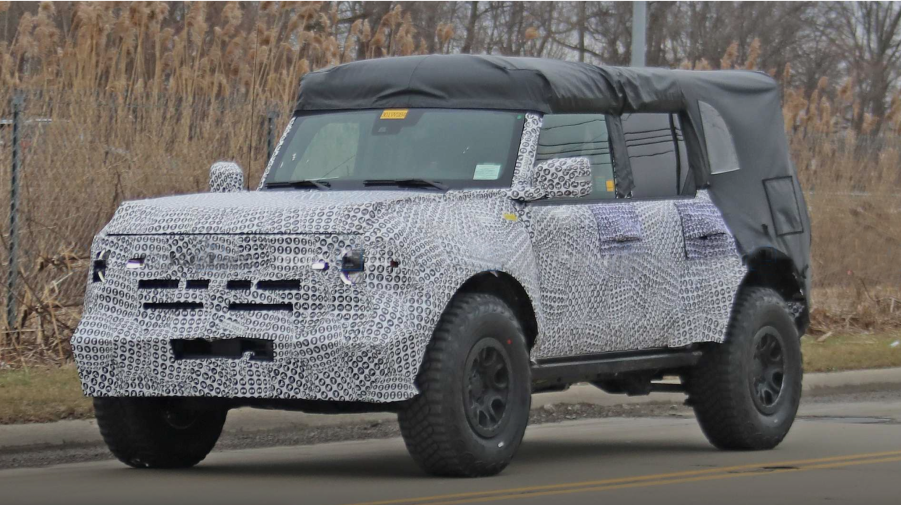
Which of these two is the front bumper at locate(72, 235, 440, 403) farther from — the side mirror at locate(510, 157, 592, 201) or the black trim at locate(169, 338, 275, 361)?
the side mirror at locate(510, 157, 592, 201)

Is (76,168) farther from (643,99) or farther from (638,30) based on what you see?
(638,30)

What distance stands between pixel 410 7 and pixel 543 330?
2735cm

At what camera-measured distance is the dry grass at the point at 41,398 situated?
31.7 feet

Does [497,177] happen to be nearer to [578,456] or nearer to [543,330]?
[543,330]

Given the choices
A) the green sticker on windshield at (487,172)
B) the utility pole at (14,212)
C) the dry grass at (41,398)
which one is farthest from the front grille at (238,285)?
the utility pole at (14,212)

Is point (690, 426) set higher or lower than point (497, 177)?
lower

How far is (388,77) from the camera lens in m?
9.36

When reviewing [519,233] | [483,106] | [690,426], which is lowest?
[690,426]

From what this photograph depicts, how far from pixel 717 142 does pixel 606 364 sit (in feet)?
6.86

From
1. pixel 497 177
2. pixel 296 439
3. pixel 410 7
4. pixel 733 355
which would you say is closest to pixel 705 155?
pixel 733 355

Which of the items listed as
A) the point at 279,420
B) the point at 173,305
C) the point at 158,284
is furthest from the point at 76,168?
the point at 173,305

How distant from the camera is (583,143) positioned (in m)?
9.35

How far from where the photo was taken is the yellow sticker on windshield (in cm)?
927

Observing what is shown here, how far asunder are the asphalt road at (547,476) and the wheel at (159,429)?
11cm
